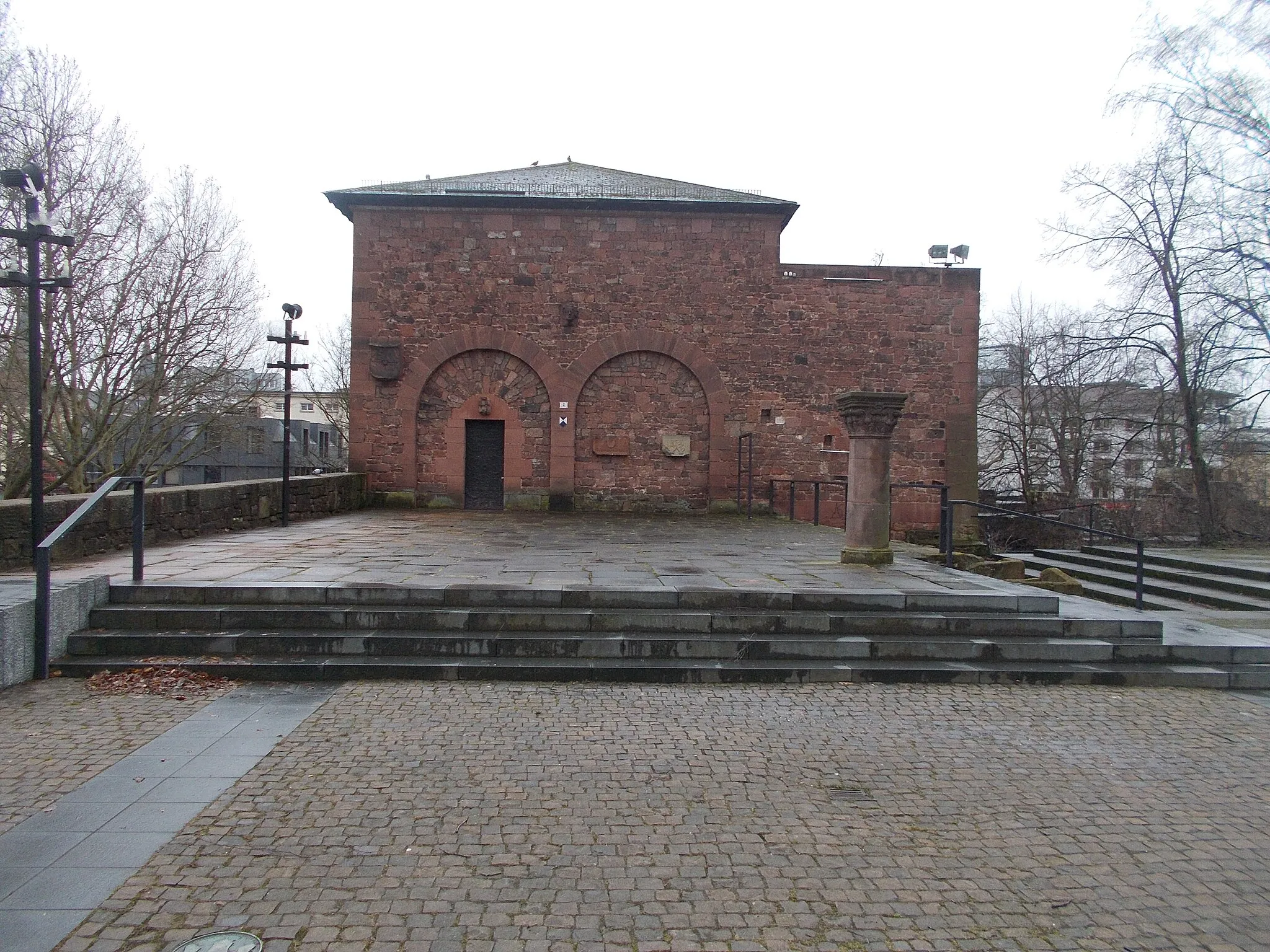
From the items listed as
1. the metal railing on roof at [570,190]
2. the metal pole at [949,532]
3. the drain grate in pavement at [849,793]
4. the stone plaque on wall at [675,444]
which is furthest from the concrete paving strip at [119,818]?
the metal railing on roof at [570,190]

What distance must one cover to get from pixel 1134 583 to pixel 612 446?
31.6 feet

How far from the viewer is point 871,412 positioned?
8141mm

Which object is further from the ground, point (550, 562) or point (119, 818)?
point (550, 562)

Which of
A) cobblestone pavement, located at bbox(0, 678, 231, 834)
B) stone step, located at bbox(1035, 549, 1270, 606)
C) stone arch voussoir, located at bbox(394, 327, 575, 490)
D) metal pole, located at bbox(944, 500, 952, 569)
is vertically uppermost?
stone arch voussoir, located at bbox(394, 327, 575, 490)

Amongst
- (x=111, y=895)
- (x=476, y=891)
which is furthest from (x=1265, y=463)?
(x=111, y=895)

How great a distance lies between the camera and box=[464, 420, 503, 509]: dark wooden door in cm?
1591

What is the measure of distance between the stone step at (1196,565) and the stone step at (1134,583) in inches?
14.3

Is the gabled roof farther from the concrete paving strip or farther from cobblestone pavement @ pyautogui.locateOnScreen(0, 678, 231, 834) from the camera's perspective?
the concrete paving strip

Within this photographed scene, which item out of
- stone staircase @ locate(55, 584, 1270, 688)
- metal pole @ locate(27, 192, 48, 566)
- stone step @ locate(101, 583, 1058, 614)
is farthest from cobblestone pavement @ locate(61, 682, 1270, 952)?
metal pole @ locate(27, 192, 48, 566)

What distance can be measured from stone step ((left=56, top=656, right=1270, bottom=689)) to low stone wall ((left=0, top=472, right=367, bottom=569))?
8.35 feet

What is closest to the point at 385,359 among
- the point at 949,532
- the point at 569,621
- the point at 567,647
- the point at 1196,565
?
the point at 569,621

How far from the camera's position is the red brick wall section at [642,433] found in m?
16.0

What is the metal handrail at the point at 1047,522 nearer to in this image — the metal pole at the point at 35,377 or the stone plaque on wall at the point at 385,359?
the metal pole at the point at 35,377

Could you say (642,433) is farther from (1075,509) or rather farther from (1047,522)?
(1075,509)
